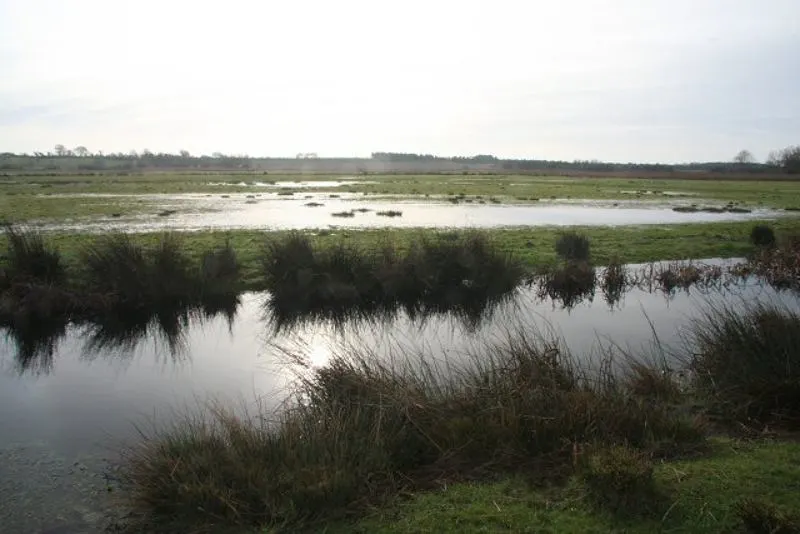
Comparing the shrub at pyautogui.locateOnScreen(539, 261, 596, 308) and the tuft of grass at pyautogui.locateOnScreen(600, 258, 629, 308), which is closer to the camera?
the shrub at pyautogui.locateOnScreen(539, 261, 596, 308)

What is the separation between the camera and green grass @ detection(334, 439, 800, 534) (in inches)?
235

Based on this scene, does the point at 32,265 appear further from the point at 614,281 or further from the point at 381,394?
the point at 614,281

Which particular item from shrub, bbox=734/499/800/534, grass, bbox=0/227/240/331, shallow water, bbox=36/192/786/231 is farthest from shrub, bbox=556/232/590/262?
shrub, bbox=734/499/800/534

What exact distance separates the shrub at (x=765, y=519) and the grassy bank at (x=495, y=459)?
14 mm

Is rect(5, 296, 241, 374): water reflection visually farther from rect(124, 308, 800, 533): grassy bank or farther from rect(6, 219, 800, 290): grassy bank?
rect(124, 308, 800, 533): grassy bank

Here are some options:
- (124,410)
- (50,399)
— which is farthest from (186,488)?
(50,399)

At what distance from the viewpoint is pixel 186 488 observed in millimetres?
6719

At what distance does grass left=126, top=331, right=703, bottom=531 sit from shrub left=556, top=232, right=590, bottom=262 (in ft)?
52.9

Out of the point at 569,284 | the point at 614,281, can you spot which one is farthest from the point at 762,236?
the point at 569,284

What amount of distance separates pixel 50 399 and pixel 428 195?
2314 inches

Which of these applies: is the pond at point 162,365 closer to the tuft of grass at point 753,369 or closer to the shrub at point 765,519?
the tuft of grass at point 753,369

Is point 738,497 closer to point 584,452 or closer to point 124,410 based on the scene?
point 584,452

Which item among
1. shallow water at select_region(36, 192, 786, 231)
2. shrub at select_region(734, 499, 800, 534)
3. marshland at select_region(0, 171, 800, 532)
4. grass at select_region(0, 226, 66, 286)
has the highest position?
shallow water at select_region(36, 192, 786, 231)

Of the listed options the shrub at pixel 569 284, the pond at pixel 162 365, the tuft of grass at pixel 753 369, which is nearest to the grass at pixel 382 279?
the pond at pixel 162 365
